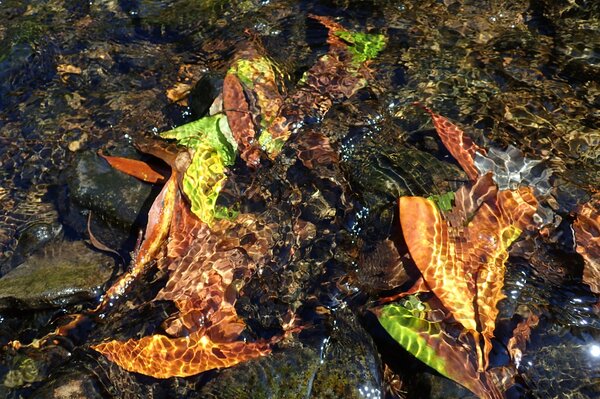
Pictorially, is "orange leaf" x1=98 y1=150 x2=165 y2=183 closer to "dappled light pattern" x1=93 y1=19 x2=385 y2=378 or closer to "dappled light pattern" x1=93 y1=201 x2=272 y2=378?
"dappled light pattern" x1=93 y1=19 x2=385 y2=378

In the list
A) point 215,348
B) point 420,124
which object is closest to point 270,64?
point 420,124

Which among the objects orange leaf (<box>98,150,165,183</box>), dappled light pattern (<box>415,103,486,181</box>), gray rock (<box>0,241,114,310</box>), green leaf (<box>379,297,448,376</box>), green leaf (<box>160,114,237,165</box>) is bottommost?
green leaf (<box>379,297,448,376</box>)

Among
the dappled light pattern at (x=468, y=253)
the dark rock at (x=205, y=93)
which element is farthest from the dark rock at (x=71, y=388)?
the dark rock at (x=205, y=93)

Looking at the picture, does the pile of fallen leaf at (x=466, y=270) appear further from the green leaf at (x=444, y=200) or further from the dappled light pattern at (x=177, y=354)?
the dappled light pattern at (x=177, y=354)

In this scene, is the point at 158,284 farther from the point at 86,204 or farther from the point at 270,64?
the point at 270,64

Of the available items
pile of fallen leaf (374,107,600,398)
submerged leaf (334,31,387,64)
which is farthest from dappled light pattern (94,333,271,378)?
submerged leaf (334,31,387,64)

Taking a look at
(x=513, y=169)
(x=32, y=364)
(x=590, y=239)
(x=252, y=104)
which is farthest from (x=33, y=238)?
(x=590, y=239)
